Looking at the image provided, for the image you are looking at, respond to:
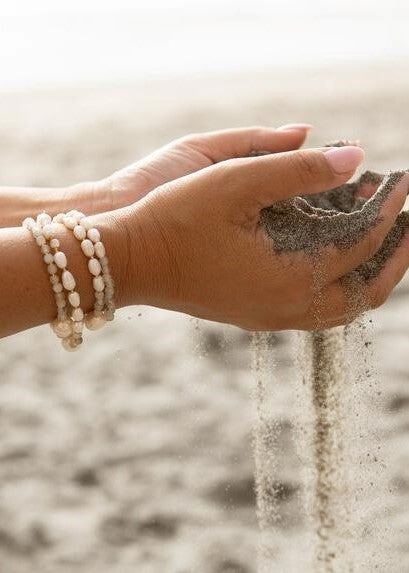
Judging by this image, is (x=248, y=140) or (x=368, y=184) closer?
(x=368, y=184)

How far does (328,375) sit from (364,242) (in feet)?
0.63

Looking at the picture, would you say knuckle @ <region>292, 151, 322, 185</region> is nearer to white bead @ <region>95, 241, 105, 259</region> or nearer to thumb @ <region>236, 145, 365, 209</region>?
thumb @ <region>236, 145, 365, 209</region>

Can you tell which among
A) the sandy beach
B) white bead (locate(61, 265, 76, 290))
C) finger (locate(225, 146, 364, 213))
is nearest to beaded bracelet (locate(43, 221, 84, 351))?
white bead (locate(61, 265, 76, 290))

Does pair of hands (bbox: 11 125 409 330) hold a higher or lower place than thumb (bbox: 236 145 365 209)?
lower

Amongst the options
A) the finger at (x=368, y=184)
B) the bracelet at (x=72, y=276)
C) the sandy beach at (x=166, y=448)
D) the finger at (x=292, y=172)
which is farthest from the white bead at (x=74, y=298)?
the finger at (x=368, y=184)

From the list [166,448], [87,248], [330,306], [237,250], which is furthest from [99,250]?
[166,448]

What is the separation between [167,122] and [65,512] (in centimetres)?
145

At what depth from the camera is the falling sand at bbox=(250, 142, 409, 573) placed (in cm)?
110

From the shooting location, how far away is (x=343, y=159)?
3.47 ft

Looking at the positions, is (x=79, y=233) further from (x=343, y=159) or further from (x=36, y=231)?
(x=343, y=159)

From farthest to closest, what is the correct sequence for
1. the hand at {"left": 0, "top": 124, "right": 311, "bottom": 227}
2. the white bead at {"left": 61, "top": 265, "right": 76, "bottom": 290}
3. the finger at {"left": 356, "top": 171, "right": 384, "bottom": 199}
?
the hand at {"left": 0, "top": 124, "right": 311, "bottom": 227}
the finger at {"left": 356, "top": 171, "right": 384, "bottom": 199}
the white bead at {"left": 61, "top": 265, "right": 76, "bottom": 290}

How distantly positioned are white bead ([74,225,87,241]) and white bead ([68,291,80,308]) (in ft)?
0.20

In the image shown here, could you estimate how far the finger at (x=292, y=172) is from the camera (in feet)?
3.44

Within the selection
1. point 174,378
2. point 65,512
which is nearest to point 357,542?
point 65,512
